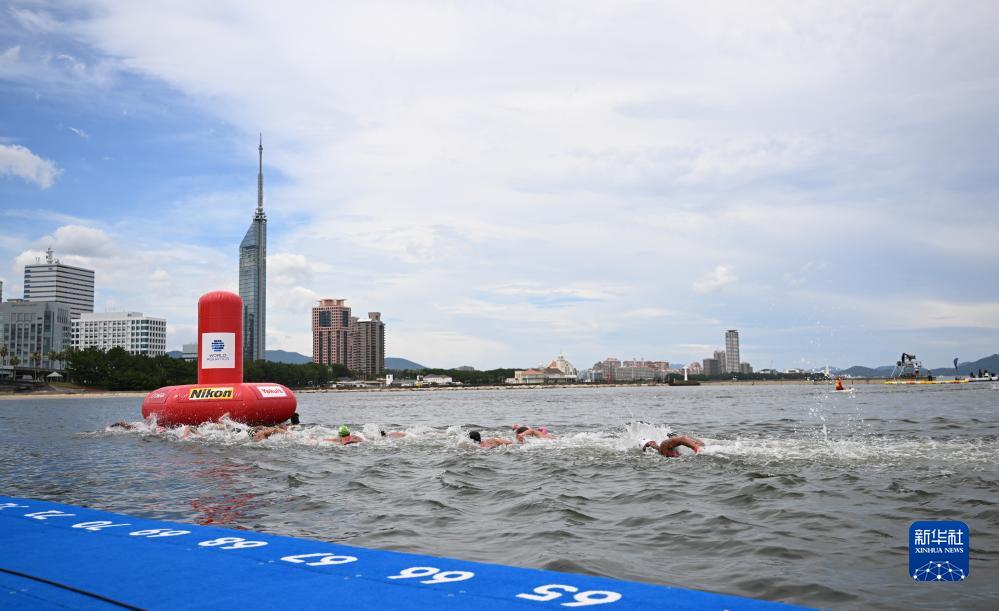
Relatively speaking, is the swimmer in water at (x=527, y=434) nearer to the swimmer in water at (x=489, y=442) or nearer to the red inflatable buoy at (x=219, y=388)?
the swimmer in water at (x=489, y=442)

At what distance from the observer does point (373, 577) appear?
4707 millimetres

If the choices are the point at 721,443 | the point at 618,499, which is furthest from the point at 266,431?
the point at 618,499

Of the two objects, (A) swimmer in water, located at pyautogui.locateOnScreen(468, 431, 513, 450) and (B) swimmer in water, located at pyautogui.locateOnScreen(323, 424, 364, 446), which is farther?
(B) swimmer in water, located at pyautogui.locateOnScreen(323, 424, 364, 446)

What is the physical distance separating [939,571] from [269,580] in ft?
13.6

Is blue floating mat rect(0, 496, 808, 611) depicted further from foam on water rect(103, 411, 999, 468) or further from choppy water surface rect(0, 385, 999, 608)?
foam on water rect(103, 411, 999, 468)

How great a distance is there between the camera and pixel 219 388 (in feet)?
75.4

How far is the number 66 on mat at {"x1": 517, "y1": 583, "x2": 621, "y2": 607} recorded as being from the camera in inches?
162

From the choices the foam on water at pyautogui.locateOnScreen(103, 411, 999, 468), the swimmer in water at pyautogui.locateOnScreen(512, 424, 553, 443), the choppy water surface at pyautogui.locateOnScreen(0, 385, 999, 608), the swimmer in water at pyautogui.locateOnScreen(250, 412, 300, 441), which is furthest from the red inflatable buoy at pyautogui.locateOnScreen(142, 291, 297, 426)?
the swimmer in water at pyautogui.locateOnScreen(512, 424, 553, 443)

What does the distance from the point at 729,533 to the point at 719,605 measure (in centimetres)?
434

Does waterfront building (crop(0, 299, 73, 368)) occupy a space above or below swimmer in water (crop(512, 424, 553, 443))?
above

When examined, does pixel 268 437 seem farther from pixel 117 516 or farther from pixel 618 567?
pixel 618 567

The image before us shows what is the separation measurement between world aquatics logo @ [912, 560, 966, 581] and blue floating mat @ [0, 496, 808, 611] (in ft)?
2.77

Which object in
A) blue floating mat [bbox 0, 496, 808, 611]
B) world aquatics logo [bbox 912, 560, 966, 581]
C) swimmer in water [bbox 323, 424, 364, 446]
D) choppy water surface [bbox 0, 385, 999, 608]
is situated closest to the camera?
world aquatics logo [bbox 912, 560, 966, 581]

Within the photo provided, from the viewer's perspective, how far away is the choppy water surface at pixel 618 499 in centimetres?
664
